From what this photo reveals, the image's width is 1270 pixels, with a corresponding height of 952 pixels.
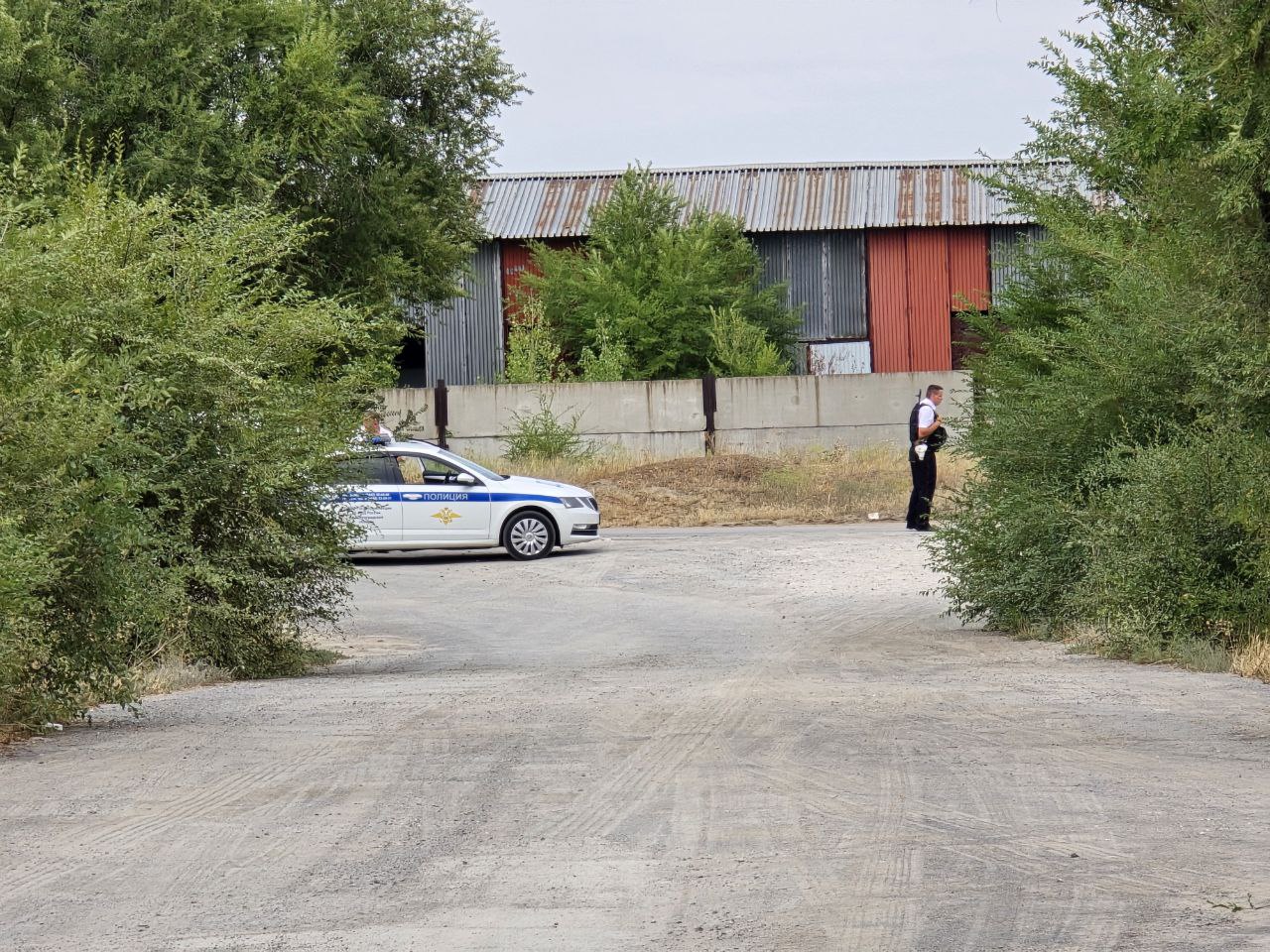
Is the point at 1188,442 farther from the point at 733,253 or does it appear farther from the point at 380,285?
the point at 733,253

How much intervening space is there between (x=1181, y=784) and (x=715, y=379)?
2716cm

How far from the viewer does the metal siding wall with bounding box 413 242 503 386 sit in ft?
153

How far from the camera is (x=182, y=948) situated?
4.77m

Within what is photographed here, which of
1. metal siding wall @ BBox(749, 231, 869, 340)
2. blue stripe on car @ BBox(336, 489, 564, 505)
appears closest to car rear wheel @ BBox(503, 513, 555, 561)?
blue stripe on car @ BBox(336, 489, 564, 505)

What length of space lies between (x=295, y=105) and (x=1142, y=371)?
1548 centimetres

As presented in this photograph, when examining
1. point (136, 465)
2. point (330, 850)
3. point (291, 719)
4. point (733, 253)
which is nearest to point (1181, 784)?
point (330, 850)

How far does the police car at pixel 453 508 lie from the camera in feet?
74.9

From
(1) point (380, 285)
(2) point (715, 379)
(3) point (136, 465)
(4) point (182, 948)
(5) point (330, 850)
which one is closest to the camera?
(4) point (182, 948)

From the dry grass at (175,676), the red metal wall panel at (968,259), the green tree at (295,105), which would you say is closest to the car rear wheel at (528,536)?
the green tree at (295,105)

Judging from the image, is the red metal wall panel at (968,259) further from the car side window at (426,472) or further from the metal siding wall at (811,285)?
the car side window at (426,472)

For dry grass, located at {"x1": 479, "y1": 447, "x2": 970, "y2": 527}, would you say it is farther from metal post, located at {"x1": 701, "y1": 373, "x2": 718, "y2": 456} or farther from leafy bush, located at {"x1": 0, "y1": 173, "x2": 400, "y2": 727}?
leafy bush, located at {"x1": 0, "y1": 173, "x2": 400, "y2": 727}

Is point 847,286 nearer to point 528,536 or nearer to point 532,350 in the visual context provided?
point 532,350

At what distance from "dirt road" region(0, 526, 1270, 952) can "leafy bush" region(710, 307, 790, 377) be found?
1079 inches

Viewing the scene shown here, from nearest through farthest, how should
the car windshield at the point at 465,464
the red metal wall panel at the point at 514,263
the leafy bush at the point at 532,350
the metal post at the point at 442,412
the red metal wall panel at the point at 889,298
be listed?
the car windshield at the point at 465,464 < the metal post at the point at 442,412 < the leafy bush at the point at 532,350 < the red metal wall panel at the point at 889,298 < the red metal wall panel at the point at 514,263
